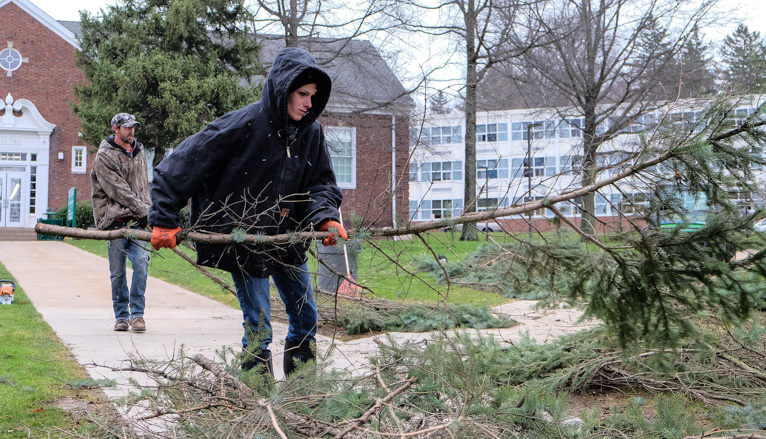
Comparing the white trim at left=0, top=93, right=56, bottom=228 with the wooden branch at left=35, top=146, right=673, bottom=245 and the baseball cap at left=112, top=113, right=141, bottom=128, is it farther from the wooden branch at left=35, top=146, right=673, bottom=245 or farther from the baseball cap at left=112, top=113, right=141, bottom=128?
the wooden branch at left=35, top=146, right=673, bottom=245

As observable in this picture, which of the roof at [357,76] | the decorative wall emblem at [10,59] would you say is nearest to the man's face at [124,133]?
the roof at [357,76]

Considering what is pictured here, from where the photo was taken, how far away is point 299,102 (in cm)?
382

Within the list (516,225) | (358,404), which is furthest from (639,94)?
(358,404)

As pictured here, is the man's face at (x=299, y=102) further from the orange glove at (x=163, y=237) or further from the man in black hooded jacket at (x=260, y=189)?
the orange glove at (x=163, y=237)

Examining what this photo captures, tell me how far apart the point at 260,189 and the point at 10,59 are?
27163mm

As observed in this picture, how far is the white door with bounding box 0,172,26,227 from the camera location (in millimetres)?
25797

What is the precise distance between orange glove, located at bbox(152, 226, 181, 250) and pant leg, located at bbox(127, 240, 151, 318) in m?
2.61

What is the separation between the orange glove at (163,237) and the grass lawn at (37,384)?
845 mm

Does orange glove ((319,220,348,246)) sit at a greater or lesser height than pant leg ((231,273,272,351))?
greater

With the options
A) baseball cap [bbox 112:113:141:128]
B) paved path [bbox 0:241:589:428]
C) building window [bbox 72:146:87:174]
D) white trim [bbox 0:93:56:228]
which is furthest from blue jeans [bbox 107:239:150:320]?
building window [bbox 72:146:87:174]

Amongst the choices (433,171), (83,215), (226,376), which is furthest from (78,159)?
(226,376)

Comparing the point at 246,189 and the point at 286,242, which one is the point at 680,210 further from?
the point at 246,189

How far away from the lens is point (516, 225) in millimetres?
4039

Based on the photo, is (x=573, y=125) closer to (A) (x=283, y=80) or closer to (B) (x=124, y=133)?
(B) (x=124, y=133)
